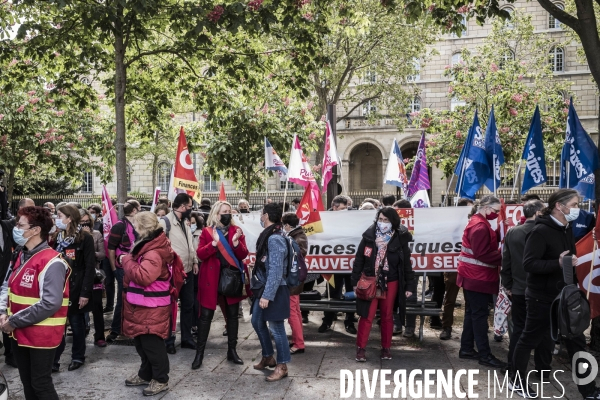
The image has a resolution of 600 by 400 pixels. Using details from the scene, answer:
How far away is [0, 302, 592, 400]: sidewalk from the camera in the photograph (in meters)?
5.84

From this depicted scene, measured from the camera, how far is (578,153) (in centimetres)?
786

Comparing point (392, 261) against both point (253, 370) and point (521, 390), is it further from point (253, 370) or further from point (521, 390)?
point (253, 370)

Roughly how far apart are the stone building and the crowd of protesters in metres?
28.7

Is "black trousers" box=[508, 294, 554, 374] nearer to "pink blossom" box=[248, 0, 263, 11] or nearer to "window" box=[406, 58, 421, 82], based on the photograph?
"pink blossom" box=[248, 0, 263, 11]

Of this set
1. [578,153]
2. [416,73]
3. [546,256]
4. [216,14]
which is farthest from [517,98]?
[546,256]

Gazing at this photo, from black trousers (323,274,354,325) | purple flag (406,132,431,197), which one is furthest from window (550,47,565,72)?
black trousers (323,274,354,325)

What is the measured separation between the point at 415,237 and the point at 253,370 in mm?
3145

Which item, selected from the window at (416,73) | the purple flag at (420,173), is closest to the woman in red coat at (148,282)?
the purple flag at (420,173)

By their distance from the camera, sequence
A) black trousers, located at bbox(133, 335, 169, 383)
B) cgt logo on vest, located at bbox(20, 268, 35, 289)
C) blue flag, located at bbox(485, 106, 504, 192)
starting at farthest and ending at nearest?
blue flag, located at bbox(485, 106, 504, 192) < black trousers, located at bbox(133, 335, 169, 383) < cgt logo on vest, located at bbox(20, 268, 35, 289)

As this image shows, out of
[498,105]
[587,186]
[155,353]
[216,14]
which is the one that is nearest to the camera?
[155,353]

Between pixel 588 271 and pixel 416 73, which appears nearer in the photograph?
pixel 588 271

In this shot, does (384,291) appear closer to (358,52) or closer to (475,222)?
(475,222)

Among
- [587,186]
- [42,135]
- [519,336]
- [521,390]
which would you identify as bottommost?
[521,390]

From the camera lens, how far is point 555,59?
124 feet
